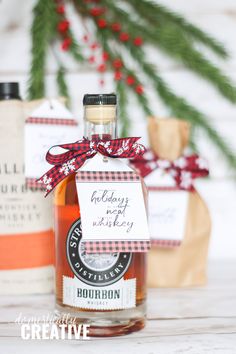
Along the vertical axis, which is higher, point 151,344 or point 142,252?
point 142,252

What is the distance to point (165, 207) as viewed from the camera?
97 centimetres

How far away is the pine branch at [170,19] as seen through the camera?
1131mm

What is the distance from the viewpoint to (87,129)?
79cm

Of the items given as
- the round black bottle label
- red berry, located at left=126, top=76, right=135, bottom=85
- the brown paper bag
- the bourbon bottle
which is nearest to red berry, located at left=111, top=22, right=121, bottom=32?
red berry, located at left=126, top=76, right=135, bottom=85

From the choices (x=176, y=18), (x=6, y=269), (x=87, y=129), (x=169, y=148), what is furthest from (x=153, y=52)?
(x=6, y=269)

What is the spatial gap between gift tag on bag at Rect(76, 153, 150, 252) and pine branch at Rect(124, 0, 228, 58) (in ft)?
1.66

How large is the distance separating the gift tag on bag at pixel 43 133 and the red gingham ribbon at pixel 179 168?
0.13 m

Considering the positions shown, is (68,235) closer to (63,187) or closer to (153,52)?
(63,187)

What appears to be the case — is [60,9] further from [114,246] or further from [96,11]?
[114,246]

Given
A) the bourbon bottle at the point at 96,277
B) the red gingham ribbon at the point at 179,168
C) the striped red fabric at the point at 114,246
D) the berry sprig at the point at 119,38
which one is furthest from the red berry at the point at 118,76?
the striped red fabric at the point at 114,246

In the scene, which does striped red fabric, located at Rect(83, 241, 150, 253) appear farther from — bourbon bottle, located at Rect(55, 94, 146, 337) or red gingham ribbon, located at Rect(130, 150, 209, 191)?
red gingham ribbon, located at Rect(130, 150, 209, 191)

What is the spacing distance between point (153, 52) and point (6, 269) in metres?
0.55

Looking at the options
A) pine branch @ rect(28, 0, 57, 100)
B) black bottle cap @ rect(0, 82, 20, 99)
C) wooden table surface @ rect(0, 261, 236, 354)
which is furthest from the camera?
pine branch @ rect(28, 0, 57, 100)

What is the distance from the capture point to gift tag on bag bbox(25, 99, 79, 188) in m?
0.90
